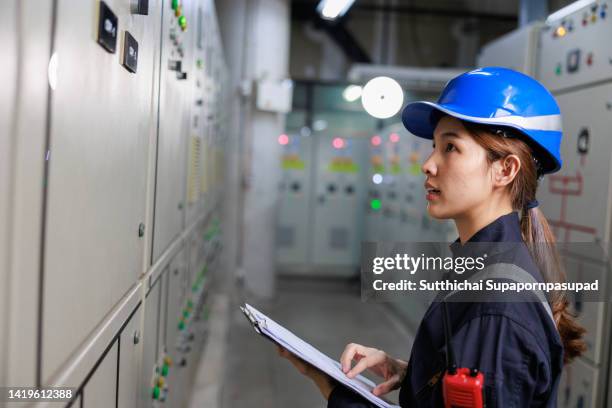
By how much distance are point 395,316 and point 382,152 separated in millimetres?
2015

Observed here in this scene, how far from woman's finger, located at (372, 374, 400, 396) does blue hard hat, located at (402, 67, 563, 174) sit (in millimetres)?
668

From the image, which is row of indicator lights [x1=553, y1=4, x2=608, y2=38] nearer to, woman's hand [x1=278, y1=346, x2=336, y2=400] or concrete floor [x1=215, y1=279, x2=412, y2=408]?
concrete floor [x1=215, y1=279, x2=412, y2=408]

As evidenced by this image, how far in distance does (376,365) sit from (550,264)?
518 millimetres

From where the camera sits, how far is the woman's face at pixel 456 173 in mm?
1207

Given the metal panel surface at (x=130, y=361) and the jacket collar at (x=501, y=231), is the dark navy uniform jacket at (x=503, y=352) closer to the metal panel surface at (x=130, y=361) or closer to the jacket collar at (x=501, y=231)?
the jacket collar at (x=501, y=231)

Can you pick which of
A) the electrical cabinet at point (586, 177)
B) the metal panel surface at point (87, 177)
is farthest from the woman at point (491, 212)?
the electrical cabinet at point (586, 177)

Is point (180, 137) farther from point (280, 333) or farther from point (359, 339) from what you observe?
point (359, 339)

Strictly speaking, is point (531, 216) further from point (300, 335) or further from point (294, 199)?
point (294, 199)

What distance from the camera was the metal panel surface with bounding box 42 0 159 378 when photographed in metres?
0.74

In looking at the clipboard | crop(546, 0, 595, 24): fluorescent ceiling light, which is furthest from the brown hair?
crop(546, 0, 595, 24): fluorescent ceiling light

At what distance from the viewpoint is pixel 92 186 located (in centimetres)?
90

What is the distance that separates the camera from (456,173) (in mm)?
1215

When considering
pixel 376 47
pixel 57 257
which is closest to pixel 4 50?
pixel 57 257

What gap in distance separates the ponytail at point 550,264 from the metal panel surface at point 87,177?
0.96 metres
